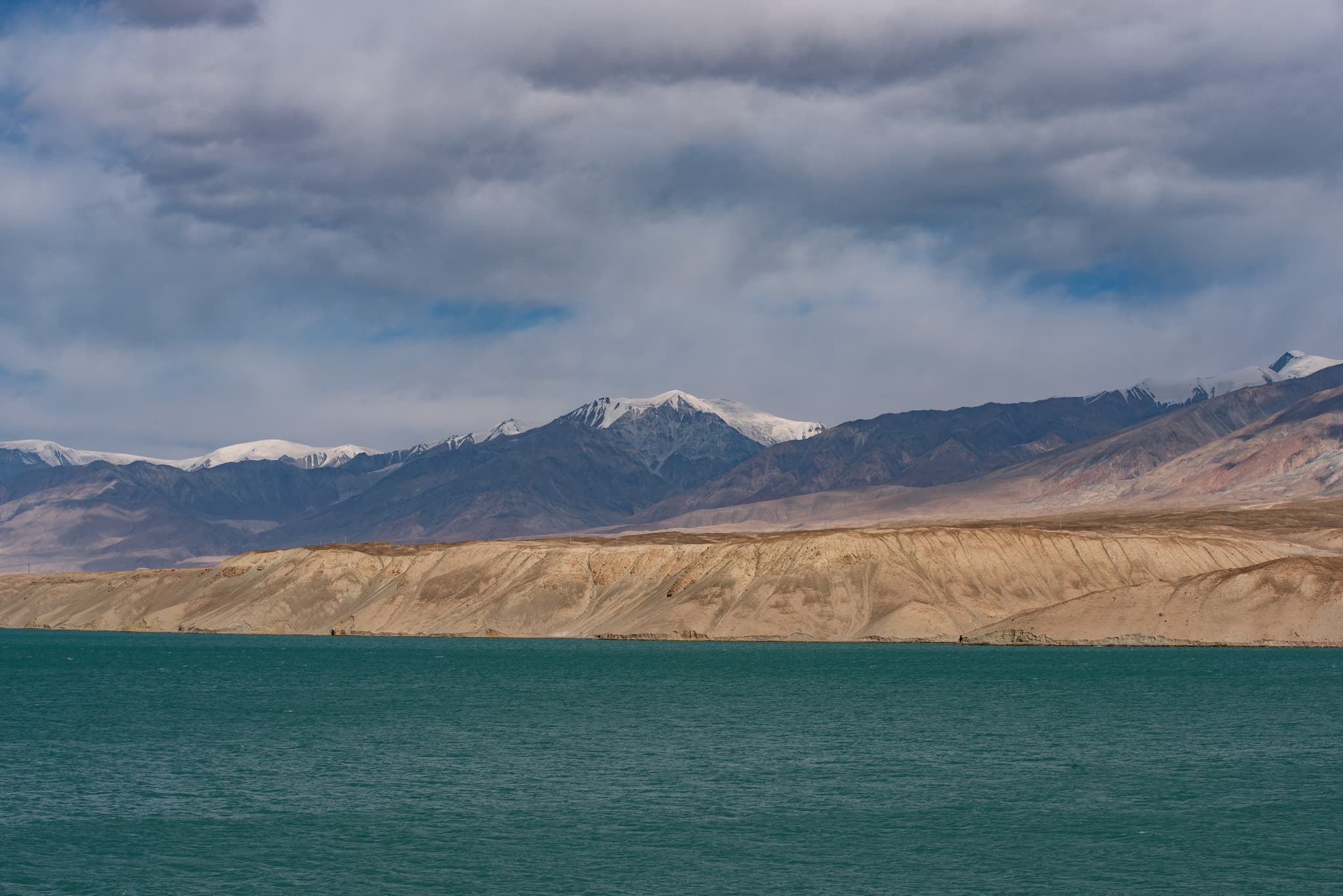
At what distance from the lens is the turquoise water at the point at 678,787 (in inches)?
1825

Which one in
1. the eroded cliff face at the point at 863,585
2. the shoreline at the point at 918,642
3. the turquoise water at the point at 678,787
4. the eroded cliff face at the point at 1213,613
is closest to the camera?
the turquoise water at the point at 678,787

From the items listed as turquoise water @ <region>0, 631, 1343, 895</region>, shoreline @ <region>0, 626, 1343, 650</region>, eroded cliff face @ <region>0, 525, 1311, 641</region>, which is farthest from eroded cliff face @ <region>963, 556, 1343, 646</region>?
turquoise water @ <region>0, 631, 1343, 895</region>

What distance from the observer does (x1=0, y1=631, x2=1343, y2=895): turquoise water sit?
46344 mm

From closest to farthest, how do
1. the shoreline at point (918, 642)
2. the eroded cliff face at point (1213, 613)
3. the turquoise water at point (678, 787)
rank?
the turquoise water at point (678, 787)
the eroded cliff face at point (1213, 613)
the shoreline at point (918, 642)

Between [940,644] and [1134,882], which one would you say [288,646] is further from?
[1134,882]

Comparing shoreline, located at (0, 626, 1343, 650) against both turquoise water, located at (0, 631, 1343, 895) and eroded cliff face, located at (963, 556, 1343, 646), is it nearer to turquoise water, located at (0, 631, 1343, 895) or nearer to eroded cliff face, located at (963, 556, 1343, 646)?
eroded cliff face, located at (963, 556, 1343, 646)

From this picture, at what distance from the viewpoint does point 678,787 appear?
6256 cm

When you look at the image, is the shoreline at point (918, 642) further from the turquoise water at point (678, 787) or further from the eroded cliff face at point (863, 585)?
the turquoise water at point (678, 787)

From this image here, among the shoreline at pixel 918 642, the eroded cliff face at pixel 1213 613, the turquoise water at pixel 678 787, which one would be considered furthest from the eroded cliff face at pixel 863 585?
the turquoise water at pixel 678 787

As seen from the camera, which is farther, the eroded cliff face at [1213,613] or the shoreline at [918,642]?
the shoreline at [918,642]

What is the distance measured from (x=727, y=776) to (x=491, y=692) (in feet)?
154

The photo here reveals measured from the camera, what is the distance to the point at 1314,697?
3954 inches

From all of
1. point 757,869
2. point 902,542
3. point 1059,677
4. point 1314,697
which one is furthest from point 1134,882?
point 902,542

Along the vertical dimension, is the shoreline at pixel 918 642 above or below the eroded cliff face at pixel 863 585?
below
